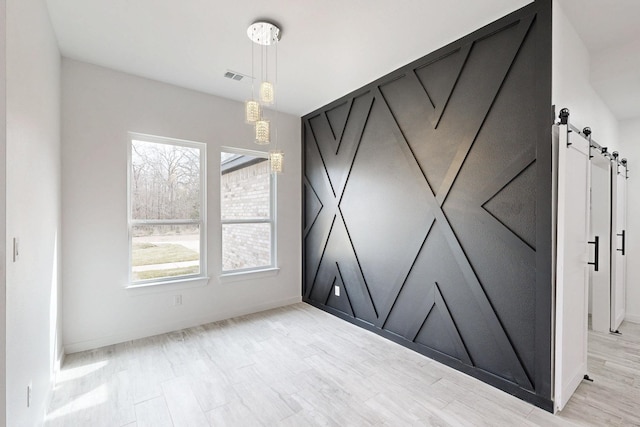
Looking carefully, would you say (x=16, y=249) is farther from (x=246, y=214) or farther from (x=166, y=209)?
(x=246, y=214)

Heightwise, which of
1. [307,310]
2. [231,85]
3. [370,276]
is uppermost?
[231,85]

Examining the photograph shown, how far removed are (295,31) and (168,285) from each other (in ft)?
10.0

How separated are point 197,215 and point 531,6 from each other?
3.83 metres

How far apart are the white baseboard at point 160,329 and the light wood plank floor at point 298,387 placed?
0.32 ft

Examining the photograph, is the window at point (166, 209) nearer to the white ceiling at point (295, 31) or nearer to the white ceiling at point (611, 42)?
the white ceiling at point (295, 31)

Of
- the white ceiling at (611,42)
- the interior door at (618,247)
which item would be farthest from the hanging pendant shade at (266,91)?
the interior door at (618,247)

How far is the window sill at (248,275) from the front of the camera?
3945mm

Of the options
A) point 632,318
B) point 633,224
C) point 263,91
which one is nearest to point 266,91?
point 263,91

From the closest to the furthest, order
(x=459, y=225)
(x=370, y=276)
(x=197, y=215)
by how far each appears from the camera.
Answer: (x=459, y=225) < (x=370, y=276) < (x=197, y=215)

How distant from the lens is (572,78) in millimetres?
2457

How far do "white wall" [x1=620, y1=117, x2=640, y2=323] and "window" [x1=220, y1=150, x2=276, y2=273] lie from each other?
195 inches

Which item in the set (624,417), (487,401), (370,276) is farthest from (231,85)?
(624,417)

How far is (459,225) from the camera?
2643 mm

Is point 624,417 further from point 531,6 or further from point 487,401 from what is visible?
point 531,6
